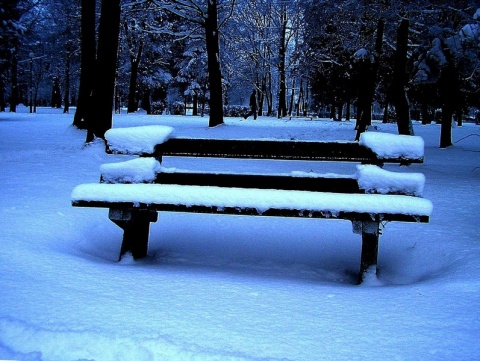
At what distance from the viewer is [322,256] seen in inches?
167

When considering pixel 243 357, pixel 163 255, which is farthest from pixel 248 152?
pixel 243 357

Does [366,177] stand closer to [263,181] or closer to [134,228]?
[263,181]

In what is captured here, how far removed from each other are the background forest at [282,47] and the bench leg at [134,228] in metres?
6.22

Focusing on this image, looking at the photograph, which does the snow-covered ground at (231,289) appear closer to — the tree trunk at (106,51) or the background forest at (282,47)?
the tree trunk at (106,51)

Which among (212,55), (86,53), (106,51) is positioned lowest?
(106,51)

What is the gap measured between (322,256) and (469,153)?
463 inches

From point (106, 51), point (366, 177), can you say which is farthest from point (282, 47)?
point (366, 177)

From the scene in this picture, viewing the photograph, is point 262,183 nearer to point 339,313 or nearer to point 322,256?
point 322,256

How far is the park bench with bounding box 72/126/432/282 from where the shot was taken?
304 centimetres

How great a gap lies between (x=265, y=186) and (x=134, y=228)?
1.18 meters

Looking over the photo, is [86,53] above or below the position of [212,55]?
below

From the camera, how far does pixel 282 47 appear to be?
3628 centimetres

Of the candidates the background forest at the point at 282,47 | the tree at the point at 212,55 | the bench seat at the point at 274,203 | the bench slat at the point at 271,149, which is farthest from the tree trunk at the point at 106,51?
the tree at the point at 212,55

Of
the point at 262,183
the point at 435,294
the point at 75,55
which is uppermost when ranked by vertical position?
the point at 75,55
